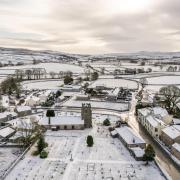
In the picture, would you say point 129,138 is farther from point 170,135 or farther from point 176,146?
point 176,146

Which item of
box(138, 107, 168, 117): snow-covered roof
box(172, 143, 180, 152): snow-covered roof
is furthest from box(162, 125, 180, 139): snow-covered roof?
box(138, 107, 168, 117): snow-covered roof

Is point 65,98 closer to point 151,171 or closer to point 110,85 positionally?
point 110,85

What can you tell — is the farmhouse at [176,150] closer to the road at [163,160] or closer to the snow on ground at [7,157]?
the road at [163,160]

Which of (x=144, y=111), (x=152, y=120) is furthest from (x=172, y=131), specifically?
(x=144, y=111)

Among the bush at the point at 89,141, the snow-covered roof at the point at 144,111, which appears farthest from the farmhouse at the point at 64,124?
the snow-covered roof at the point at 144,111

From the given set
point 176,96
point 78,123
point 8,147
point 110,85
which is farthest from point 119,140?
point 110,85
